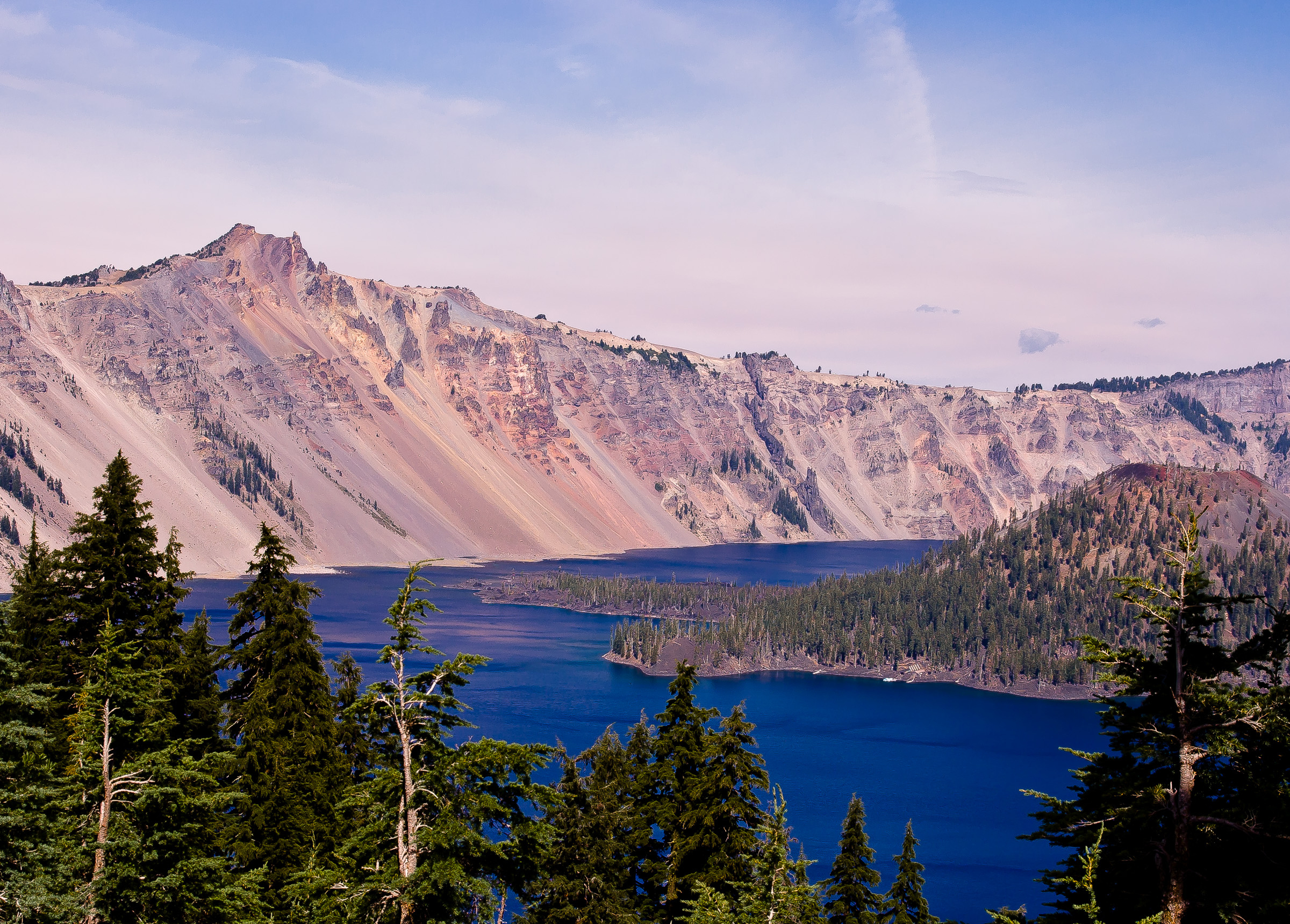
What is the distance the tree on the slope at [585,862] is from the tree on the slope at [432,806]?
23.6 feet

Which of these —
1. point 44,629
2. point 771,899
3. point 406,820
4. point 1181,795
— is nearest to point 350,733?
point 44,629

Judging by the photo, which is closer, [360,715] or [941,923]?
[360,715]

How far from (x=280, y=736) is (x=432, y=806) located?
39.1 ft

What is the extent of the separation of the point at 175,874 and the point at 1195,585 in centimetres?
1622

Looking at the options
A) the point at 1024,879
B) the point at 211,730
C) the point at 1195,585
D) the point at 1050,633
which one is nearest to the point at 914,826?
the point at 1024,879

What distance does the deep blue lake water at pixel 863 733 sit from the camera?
91062 millimetres

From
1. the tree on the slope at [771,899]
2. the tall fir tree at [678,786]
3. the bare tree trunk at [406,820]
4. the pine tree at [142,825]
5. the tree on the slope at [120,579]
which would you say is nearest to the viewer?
the bare tree trunk at [406,820]

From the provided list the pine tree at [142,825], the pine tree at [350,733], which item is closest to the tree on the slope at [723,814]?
the pine tree at [350,733]

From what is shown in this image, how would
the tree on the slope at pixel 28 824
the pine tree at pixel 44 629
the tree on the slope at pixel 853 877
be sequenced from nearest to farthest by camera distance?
the tree on the slope at pixel 28 824
the pine tree at pixel 44 629
the tree on the slope at pixel 853 877

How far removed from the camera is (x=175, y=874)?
1662 cm

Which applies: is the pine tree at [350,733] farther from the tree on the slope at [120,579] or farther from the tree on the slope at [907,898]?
the tree on the slope at [907,898]

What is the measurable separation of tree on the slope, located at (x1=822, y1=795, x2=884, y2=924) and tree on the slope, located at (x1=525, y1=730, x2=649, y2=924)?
780 centimetres

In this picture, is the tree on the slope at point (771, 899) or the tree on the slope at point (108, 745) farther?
the tree on the slope at point (771, 899)

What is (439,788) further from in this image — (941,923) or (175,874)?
(941,923)
